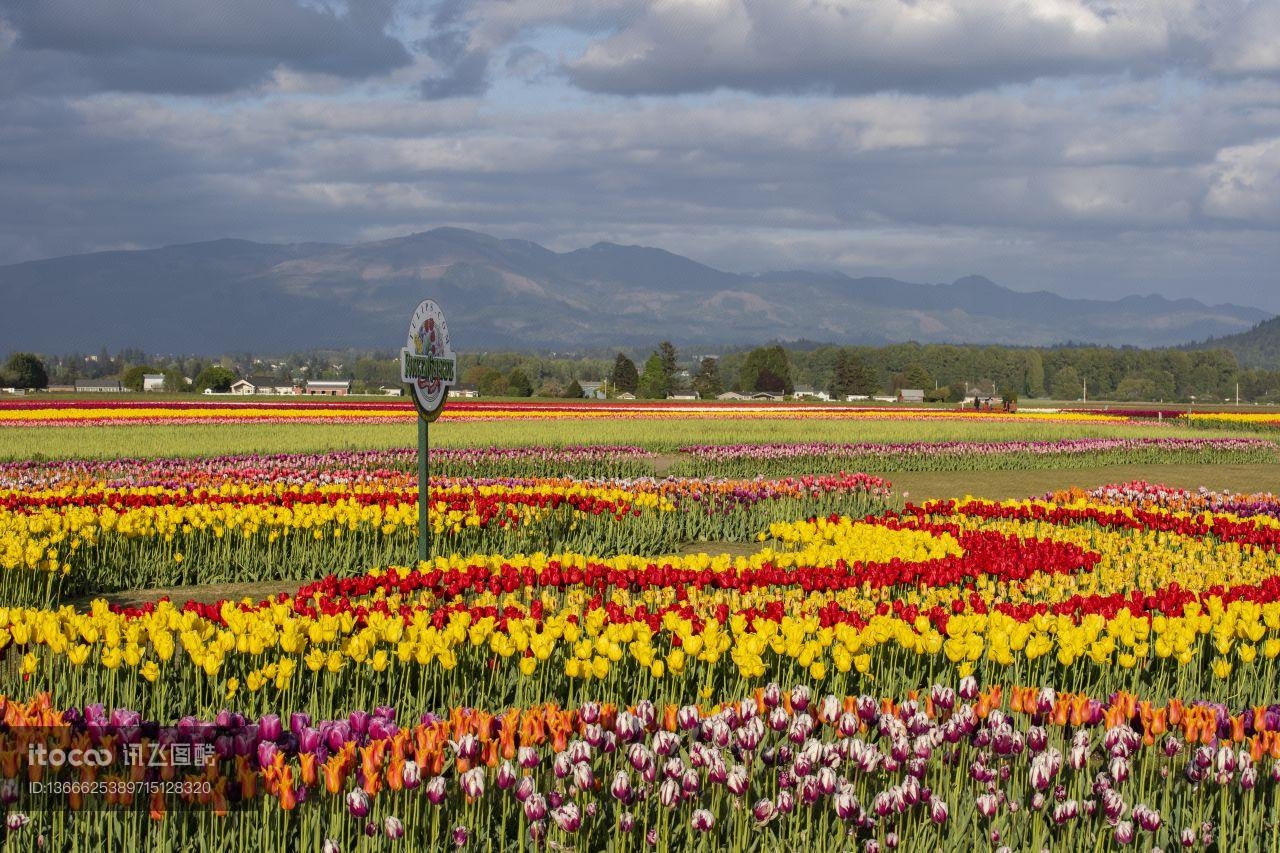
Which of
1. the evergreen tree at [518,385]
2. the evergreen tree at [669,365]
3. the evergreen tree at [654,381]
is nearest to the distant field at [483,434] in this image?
the evergreen tree at [518,385]

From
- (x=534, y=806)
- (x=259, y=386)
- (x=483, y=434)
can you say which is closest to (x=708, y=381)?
(x=259, y=386)

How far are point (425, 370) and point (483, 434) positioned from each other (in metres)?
25.5

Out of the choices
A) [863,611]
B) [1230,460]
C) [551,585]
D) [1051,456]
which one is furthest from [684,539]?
[1230,460]

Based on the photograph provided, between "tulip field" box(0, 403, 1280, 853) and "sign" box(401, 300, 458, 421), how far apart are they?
5.72ft

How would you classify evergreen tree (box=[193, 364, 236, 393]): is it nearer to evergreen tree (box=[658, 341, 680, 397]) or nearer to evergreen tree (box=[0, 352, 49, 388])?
evergreen tree (box=[0, 352, 49, 388])

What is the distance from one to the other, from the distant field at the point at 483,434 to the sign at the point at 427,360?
675 inches

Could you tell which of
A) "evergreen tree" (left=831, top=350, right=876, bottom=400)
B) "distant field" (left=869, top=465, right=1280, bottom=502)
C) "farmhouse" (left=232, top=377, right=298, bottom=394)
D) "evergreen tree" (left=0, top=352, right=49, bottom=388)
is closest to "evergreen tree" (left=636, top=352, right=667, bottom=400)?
"evergreen tree" (left=831, top=350, right=876, bottom=400)

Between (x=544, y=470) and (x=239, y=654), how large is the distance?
23212 millimetres

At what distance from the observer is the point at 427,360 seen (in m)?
13.2

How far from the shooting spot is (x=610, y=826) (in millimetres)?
5527

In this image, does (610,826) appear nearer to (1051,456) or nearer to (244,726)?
(244,726)

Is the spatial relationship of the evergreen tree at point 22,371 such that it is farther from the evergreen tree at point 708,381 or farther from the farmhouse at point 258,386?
the evergreen tree at point 708,381

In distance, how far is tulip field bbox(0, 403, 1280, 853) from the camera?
4992mm

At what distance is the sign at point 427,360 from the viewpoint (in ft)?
42.1
